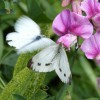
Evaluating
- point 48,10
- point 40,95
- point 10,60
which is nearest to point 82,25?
point 40,95

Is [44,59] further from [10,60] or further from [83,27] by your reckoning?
[10,60]

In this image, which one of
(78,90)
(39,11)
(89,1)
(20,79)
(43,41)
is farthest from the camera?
(78,90)

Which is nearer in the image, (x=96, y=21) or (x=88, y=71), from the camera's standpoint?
(x=96, y=21)

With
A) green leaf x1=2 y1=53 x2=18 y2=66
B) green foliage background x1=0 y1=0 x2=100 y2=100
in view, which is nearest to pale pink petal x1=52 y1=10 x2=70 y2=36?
green foliage background x1=0 y1=0 x2=100 y2=100

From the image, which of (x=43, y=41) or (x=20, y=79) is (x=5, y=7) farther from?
(x=43, y=41)

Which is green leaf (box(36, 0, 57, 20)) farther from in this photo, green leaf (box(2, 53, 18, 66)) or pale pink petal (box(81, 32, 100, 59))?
pale pink petal (box(81, 32, 100, 59))

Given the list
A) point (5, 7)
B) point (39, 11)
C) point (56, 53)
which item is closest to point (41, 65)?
point (56, 53)
